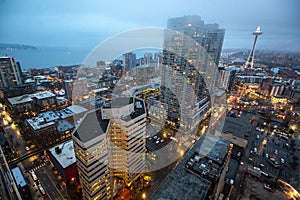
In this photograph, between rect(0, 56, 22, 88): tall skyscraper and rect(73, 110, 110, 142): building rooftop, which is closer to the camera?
rect(73, 110, 110, 142): building rooftop

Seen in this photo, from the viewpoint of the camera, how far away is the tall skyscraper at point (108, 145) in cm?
517

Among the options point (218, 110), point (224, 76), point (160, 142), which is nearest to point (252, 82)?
point (224, 76)

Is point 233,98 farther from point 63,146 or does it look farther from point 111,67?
point 111,67

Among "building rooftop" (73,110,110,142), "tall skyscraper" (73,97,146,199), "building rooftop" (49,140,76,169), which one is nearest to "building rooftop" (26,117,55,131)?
"building rooftop" (49,140,76,169)

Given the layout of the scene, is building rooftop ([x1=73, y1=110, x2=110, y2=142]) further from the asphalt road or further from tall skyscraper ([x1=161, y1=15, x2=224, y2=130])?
tall skyscraper ([x1=161, y1=15, x2=224, y2=130])

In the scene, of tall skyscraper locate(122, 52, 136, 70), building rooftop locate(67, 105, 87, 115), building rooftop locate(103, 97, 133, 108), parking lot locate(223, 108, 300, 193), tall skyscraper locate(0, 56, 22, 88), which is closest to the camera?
building rooftop locate(103, 97, 133, 108)

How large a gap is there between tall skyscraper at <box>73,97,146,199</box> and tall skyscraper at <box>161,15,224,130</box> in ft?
17.6

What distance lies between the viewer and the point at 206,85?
1309cm

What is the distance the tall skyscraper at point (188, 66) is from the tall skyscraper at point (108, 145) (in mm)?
5374

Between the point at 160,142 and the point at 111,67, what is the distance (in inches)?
1037

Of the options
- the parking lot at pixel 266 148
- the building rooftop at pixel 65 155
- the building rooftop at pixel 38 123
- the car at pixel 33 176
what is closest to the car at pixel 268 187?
the parking lot at pixel 266 148

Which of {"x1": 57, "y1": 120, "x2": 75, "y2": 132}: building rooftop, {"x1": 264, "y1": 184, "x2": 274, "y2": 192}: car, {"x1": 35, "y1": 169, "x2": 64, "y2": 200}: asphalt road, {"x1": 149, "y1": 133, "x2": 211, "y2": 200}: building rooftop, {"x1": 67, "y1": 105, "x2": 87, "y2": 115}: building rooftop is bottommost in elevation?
{"x1": 35, "y1": 169, "x2": 64, "y2": 200}: asphalt road

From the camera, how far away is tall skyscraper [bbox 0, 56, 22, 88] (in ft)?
60.4

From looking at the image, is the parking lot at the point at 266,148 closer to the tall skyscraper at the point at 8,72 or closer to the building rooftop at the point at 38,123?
the building rooftop at the point at 38,123
